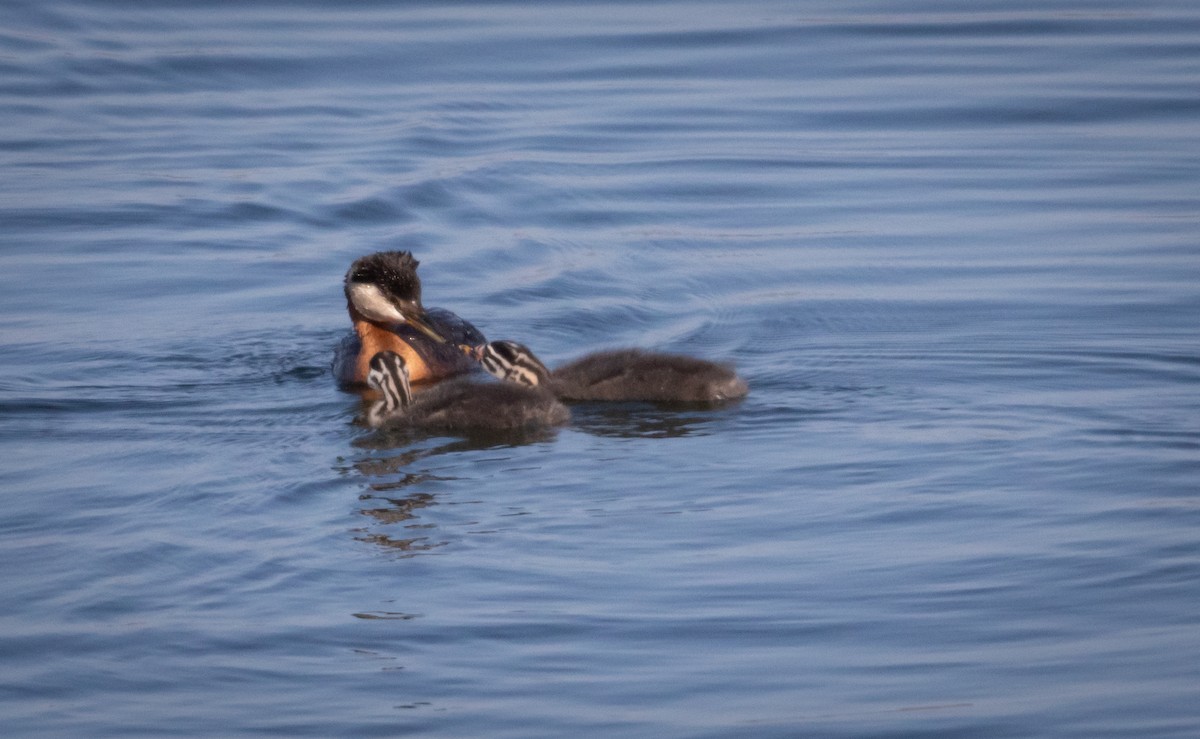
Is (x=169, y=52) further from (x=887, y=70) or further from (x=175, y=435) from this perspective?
(x=175, y=435)

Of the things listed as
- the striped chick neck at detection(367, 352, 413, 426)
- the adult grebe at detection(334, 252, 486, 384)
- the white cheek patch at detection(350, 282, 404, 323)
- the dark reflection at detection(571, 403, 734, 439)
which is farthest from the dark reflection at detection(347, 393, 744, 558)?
the white cheek patch at detection(350, 282, 404, 323)

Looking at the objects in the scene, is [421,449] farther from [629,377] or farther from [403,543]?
[403,543]

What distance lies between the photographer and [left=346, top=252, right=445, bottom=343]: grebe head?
1113cm

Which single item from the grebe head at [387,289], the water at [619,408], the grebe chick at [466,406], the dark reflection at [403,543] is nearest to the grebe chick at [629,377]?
the water at [619,408]

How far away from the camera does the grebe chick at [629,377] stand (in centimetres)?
995

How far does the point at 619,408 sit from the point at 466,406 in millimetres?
919

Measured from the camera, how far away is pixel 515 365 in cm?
1015

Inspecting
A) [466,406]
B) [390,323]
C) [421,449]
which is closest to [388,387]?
[466,406]

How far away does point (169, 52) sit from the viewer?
2272 centimetres

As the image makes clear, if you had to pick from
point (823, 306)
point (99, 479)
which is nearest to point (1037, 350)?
Answer: point (823, 306)

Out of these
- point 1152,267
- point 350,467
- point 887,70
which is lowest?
point 350,467

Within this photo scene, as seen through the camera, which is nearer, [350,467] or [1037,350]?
[350,467]

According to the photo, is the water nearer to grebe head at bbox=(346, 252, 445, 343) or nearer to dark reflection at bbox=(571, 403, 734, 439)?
dark reflection at bbox=(571, 403, 734, 439)

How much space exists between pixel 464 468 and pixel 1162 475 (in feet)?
10.4
